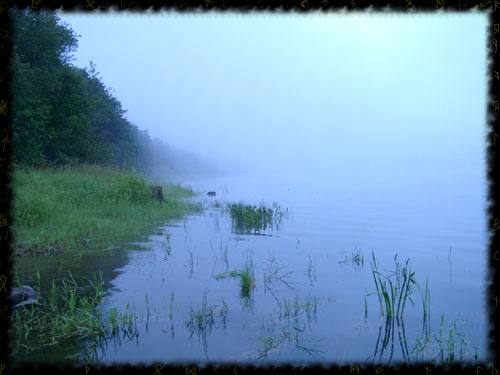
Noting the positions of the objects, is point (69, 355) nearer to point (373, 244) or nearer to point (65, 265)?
point (65, 265)

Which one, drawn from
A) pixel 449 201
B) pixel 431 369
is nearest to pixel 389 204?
pixel 449 201

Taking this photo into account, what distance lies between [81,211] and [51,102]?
74.1 ft

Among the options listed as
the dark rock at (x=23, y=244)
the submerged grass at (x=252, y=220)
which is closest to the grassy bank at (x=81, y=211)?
the dark rock at (x=23, y=244)

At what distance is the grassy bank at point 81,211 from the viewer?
979 centimetres

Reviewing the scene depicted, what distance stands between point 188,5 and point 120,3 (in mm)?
541

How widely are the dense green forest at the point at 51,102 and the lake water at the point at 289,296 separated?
17.0 meters

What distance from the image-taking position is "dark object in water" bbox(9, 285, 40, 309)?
5.37 metres

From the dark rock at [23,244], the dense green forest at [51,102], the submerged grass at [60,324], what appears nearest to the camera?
the submerged grass at [60,324]

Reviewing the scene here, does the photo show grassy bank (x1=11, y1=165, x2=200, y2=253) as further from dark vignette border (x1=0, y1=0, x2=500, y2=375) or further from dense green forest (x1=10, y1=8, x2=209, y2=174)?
dense green forest (x1=10, y1=8, x2=209, y2=174)

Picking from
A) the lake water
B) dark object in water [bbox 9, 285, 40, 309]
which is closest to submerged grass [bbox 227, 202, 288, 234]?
the lake water

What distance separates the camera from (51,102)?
100 feet

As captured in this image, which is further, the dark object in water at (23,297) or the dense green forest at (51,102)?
the dense green forest at (51,102)

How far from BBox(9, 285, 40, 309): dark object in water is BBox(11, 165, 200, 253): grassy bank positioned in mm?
1018

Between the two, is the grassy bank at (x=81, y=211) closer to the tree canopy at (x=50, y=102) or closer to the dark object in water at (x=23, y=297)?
the dark object in water at (x=23, y=297)
